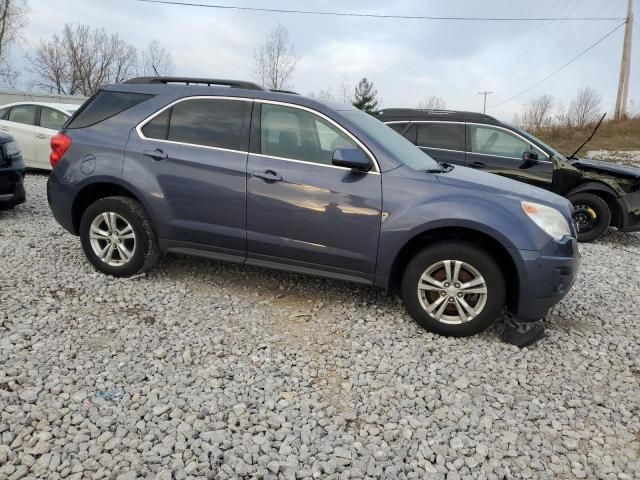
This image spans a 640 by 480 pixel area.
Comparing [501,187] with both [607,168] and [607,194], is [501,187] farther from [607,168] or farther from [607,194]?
[607,168]

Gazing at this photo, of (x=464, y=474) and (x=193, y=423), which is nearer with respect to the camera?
(x=464, y=474)

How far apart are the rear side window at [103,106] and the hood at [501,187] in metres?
2.77

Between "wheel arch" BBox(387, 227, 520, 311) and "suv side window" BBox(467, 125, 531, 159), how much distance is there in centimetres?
419

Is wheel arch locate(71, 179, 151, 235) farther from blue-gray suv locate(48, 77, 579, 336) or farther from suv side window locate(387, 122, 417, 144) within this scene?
suv side window locate(387, 122, 417, 144)

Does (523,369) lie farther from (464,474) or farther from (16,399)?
(16,399)

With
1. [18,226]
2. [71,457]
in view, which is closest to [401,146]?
[71,457]

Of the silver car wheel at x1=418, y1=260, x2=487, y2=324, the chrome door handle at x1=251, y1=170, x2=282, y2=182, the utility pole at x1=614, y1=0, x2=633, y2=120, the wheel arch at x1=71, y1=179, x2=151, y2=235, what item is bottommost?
the silver car wheel at x1=418, y1=260, x2=487, y2=324

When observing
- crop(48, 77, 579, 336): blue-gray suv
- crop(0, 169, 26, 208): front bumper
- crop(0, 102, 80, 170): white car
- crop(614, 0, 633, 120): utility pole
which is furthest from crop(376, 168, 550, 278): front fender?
crop(614, 0, 633, 120): utility pole

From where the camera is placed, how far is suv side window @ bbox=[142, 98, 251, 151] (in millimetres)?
3992

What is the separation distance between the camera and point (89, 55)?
134ft

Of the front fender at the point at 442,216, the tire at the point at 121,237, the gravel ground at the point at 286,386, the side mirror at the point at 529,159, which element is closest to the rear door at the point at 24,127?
the gravel ground at the point at 286,386

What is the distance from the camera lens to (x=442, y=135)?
748 centimetres

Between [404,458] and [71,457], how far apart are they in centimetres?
161

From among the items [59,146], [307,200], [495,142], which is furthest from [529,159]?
[59,146]
